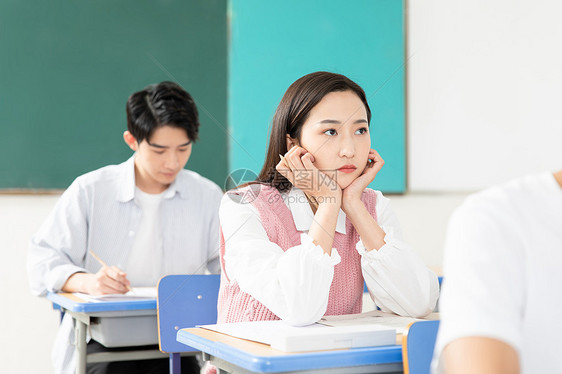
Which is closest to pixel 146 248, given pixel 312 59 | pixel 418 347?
pixel 312 59

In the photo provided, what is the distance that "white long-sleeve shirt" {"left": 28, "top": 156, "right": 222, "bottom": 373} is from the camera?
2.25 metres

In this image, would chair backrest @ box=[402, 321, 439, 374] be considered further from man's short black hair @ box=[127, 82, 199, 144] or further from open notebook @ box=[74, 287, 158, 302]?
man's short black hair @ box=[127, 82, 199, 144]

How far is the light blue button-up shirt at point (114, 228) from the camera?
229 cm

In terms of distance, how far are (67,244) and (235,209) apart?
1.07 m

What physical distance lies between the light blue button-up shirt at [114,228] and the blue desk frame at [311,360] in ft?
4.12

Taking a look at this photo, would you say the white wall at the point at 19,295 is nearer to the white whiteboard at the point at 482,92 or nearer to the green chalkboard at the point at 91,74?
the green chalkboard at the point at 91,74

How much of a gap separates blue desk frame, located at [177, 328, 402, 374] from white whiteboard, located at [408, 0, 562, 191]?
6.65 feet

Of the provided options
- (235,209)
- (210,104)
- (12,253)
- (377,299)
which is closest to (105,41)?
(210,104)

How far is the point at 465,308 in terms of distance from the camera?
0.60 m

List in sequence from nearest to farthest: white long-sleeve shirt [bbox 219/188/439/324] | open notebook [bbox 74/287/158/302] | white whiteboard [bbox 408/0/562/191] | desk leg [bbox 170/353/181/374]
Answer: white long-sleeve shirt [bbox 219/188/439/324], desk leg [bbox 170/353/181/374], open notebook [bbox 74/287/158/302], white whiteboard [bbox 408/0/562/191]

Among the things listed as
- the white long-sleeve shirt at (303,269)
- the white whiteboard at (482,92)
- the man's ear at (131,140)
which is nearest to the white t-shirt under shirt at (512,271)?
the white long-sleeve shirt at (303,269)

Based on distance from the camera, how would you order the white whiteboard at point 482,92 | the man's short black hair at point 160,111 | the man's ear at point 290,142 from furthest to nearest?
1. the white whiteboard at point 482,92
2. the man's short black hair at point 160,111
3. the man's ear at point 290,142

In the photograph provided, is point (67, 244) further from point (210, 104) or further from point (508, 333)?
point (508, 333)

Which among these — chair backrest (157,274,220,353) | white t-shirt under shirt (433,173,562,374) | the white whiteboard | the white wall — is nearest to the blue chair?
chair backrest (157,274,220,353)
